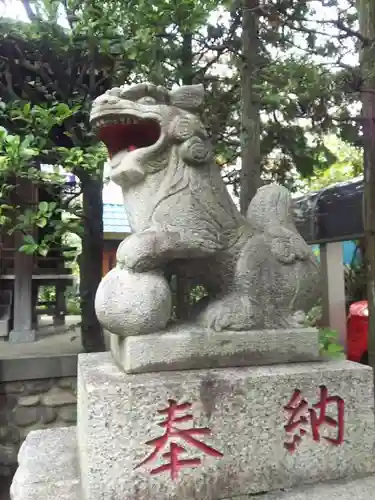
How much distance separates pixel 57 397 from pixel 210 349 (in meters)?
2.60

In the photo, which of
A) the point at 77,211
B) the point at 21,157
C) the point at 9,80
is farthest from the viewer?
the point at 9,80

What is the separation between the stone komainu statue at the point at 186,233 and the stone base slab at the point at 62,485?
0.56 meters

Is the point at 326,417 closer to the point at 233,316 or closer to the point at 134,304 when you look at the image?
the point at 233,316

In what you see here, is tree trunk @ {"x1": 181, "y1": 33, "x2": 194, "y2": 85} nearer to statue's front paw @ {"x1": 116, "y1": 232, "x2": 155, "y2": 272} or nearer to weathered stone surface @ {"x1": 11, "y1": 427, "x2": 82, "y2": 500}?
statue's front paw @ {"x1": 116, "y1": 232, "x2": 155, "y2": 272}

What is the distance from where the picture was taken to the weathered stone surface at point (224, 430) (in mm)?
1389

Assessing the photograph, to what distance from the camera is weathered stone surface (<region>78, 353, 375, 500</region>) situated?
1389mm

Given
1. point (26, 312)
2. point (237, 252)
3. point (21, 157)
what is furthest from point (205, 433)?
point (26, 312)

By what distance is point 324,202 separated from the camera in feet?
17.2

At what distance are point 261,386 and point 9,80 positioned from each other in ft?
11.7

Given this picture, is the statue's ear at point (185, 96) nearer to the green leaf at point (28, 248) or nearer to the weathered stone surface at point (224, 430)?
the weathered stone surface at point (224, 430)

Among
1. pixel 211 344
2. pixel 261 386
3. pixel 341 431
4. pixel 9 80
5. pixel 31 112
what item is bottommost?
pixel 341 431

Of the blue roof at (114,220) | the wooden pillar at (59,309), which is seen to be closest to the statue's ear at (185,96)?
the wooden pillar at (59,309)

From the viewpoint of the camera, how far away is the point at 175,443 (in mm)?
1444

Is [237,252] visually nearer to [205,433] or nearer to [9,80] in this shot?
[205,433]
